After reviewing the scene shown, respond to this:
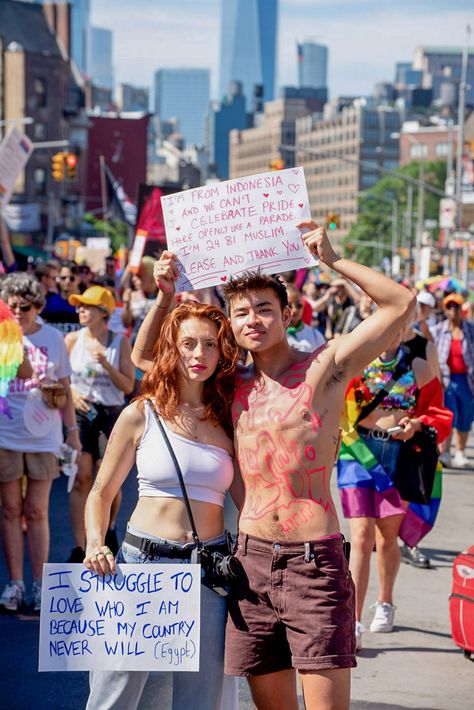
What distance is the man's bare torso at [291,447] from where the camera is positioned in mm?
4355

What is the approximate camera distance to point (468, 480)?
43.3 ft

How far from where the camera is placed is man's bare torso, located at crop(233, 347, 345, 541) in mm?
4355

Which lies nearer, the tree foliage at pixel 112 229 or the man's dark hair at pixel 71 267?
the man's dark hair at pixel 71 267

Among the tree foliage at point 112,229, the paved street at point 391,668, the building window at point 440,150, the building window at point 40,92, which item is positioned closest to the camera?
the paved street at point 391,668

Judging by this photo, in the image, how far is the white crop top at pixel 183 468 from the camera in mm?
4387

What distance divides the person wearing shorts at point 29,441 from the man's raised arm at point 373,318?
325 centimetres

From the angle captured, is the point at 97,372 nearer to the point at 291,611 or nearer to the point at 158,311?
the point at 158,311

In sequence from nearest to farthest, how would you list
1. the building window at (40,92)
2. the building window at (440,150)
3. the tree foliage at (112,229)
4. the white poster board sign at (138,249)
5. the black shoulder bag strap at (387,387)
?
the black shoulder bag strap at (387,387) < the white poster board sign at (138,249) < the building window at (40,92) < the tree foliage at (112,229) < the building window at (440,150)

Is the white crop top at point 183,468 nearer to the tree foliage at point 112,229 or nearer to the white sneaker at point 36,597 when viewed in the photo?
the white sneaker at point 36,597

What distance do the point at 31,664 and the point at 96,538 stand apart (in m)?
2.38

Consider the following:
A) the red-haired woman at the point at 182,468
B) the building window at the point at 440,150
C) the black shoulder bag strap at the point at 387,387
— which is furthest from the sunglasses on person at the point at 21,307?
the building window at the point at 440,150

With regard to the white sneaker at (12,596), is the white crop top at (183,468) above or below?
above

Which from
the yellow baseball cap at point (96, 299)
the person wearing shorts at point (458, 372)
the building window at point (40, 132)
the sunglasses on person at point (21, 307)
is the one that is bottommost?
the building window at point (40, 132)

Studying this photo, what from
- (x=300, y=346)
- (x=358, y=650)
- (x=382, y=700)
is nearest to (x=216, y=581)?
(x=382, y=700)
